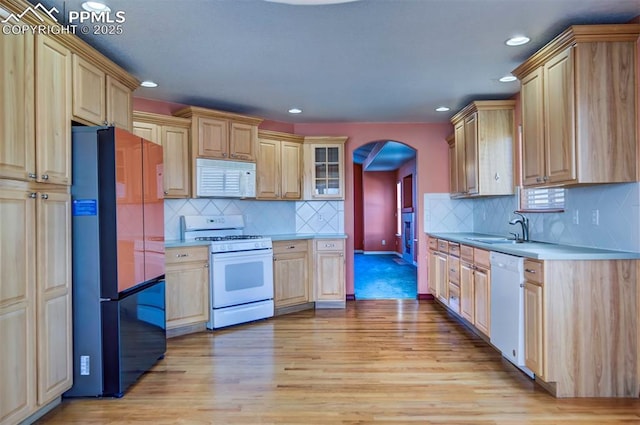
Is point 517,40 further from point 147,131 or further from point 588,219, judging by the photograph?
point 147,131

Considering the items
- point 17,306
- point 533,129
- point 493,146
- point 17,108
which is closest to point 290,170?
point 493,146

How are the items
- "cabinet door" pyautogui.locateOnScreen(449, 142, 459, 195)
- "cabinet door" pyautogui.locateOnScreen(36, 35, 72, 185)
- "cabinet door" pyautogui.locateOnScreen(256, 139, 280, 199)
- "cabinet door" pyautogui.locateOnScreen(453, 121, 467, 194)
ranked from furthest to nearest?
"cabinet door" pyautogui.locateOnScreen(449, 142, 459, 195) → "cabinet door" pyautogui.locateOnScreen(256, 139, 280, 199) → "cabinet door" pyautogui.locateOnScreen(453, 121, 467, 194) → "cabinet door" pyautogui.locateOnScreen(36, 35, 72, 185)

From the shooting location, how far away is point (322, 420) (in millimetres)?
2363

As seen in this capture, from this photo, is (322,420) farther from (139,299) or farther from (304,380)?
(139,299)

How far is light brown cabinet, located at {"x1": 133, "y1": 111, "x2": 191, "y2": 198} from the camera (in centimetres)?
418

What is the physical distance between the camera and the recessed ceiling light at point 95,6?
242cm

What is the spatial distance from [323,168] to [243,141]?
119 centimetres

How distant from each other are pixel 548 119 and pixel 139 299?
321 centimetres

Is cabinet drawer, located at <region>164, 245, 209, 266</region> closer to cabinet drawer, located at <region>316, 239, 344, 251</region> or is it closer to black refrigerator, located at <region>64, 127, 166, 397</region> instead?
black refrigerator, located at <region>64, 127, 166, 397</region>

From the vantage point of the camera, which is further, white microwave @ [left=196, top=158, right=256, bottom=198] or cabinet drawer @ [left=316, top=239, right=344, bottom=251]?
cabinet drawer @ [left=316, top=239, right=344, bottom=251]

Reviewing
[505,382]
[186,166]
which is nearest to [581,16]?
[505,382]

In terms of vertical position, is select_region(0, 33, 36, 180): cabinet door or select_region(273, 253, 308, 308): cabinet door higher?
select_region(0, 33, 36, 180): cabinet door

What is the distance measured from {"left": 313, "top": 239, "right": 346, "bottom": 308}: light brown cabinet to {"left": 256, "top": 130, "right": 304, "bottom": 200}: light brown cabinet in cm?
79

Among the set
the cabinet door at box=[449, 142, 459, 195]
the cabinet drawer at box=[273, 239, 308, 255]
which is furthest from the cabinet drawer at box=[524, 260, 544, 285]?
the cabinet drawer at box=[273, 239, 308, 255]
